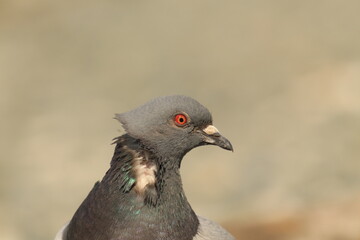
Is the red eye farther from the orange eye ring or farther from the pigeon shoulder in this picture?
the pigeon shoulder

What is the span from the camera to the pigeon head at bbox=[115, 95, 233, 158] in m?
6.73

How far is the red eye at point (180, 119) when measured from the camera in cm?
683

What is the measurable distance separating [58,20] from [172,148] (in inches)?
655

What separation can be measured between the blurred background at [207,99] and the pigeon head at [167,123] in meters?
7.48

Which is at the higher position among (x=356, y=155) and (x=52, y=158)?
(x=356, y=155)

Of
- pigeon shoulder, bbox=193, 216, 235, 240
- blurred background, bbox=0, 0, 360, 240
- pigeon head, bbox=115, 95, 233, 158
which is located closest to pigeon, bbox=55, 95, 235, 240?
pigeon head, bbox=115, 95, 233, 158

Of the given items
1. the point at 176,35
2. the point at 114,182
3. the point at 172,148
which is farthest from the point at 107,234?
the point at 176,35

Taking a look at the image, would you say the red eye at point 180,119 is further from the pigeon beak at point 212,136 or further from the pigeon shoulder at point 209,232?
the pigeon shoulder at point 209,232

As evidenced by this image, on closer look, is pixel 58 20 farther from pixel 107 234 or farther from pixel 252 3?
pixel 107 234

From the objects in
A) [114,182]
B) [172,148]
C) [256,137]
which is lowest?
[114,182]

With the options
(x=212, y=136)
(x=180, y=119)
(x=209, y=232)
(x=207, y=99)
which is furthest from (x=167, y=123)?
(x=207, y=99)

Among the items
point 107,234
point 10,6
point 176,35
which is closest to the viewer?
point 107,234

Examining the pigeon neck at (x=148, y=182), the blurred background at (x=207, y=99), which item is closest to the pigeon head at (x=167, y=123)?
the pigeon neck at (x=148, y=182)

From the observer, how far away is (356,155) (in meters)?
17.2
